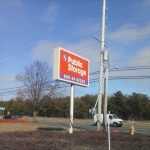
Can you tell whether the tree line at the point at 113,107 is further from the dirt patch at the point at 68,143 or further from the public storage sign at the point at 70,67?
the dirt patch at the point at 68,143

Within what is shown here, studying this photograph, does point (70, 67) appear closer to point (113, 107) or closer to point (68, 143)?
point (68, 143)

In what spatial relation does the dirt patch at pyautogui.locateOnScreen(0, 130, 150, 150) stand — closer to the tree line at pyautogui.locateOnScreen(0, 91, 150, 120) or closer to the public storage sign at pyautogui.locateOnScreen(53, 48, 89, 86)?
the public storage sign at pyautogui.locateOnScreen(53, 48, 89, 86)

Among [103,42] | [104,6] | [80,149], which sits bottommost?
[80,149]

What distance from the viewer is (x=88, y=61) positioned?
36.3m

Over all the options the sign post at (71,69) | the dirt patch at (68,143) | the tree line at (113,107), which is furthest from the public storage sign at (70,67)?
the tree line at (113,107)

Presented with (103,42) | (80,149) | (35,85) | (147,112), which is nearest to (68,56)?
(103,42)

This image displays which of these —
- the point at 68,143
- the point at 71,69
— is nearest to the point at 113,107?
the point at 71,69

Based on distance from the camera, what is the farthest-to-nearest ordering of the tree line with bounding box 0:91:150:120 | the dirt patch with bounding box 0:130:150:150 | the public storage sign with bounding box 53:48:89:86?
1. the tree line with bounding box 0:91:150:120
2. the public storage sign with bounding box 53:48:89:86
3. the dirt patch with bounding box 0:130:150:150

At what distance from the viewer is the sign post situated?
31.1m

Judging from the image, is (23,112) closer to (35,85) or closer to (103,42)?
(35,85)

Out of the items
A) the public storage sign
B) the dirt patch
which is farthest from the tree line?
the dirt patch

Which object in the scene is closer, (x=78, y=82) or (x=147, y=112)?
(x=78, y=82)

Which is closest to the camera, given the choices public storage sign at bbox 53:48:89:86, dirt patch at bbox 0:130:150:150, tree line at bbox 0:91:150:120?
dirt patch at bbox 0:130:150:150

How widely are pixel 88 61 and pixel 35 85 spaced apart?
2267 inches
